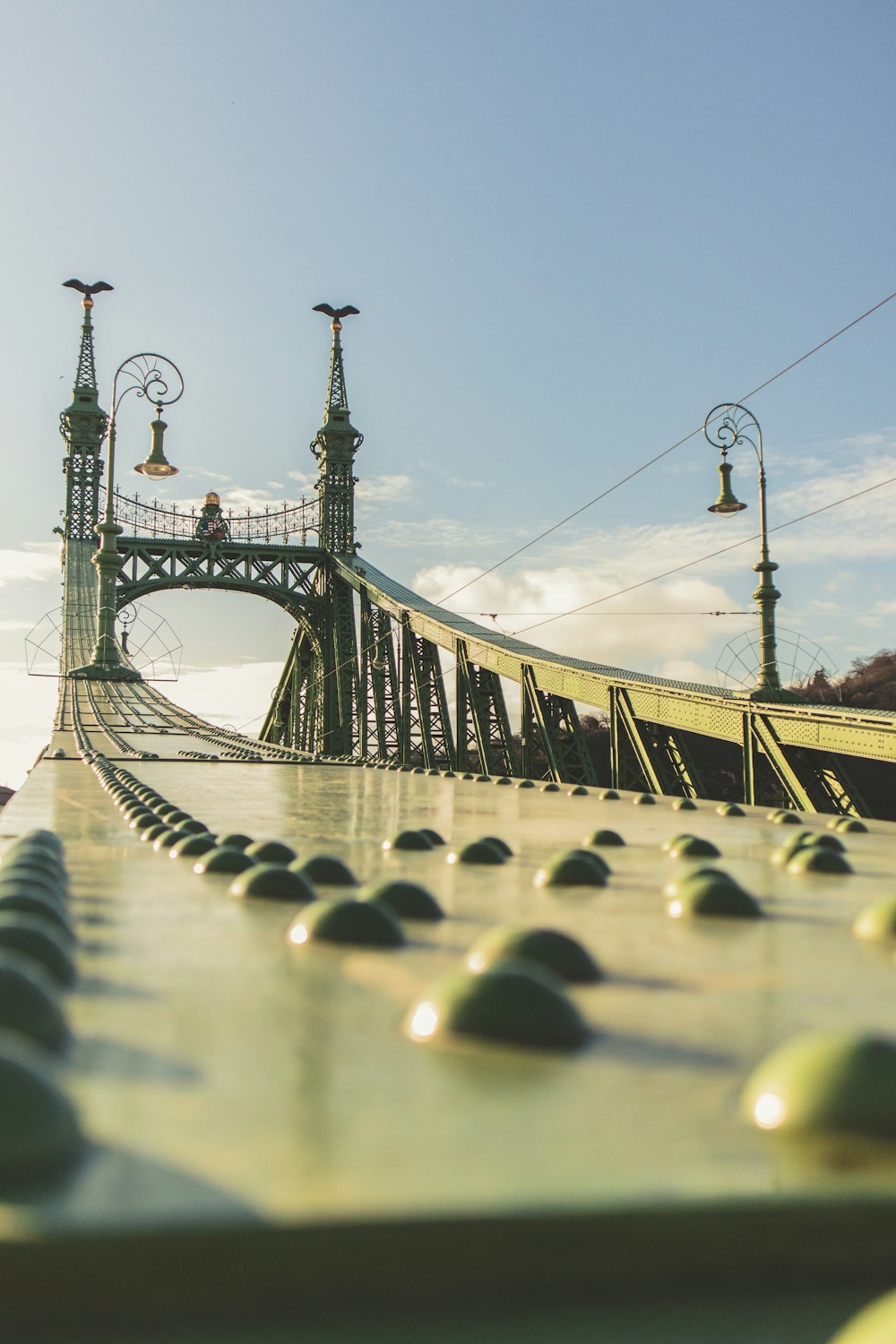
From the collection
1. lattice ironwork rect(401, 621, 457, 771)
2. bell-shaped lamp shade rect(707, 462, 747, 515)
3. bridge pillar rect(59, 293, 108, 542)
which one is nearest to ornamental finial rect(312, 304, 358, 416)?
bridge pillar rect(59, 293, 108, 542)

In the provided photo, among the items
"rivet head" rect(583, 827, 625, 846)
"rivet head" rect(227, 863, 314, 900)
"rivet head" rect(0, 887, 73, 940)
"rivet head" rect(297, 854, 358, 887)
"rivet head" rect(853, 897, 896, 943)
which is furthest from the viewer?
"rivet head" rect(583, 827, 625, 846)

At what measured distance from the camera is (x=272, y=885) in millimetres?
2195

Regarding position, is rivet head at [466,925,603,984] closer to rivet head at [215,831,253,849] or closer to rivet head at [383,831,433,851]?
rivet head at [215,831,253,849]

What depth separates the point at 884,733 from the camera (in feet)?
27.3

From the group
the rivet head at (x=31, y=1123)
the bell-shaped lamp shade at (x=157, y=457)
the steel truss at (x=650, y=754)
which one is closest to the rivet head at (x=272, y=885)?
the rivet head at (x=31, y=1123)

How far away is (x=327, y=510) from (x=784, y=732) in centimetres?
3060

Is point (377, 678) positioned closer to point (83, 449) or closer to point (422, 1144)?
point (83, 449)

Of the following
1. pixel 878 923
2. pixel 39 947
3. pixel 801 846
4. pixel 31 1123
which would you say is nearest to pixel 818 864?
pixel 801 846

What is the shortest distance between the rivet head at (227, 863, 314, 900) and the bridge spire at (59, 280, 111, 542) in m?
38.7

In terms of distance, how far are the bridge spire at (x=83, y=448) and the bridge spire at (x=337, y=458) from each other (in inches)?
348

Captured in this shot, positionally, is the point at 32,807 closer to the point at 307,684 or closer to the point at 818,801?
the point at 818,801

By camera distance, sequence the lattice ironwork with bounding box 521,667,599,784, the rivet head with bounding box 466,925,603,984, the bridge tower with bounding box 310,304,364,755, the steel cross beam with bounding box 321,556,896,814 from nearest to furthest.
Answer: the rivet head with bounding box 466,925,603,984 → the steel cross beam with bounding box 321,556,896,814 → the lattice ironwork with bounding box 521,667,599,784 → the bridge tower with bounding box 310,304,364,755

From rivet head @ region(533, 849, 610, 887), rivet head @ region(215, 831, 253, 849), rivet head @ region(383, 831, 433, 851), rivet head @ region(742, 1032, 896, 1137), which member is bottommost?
rivet head @ region(742, 1032, 896, 1137)

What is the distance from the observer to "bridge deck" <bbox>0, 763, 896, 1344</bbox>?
2.45ft
